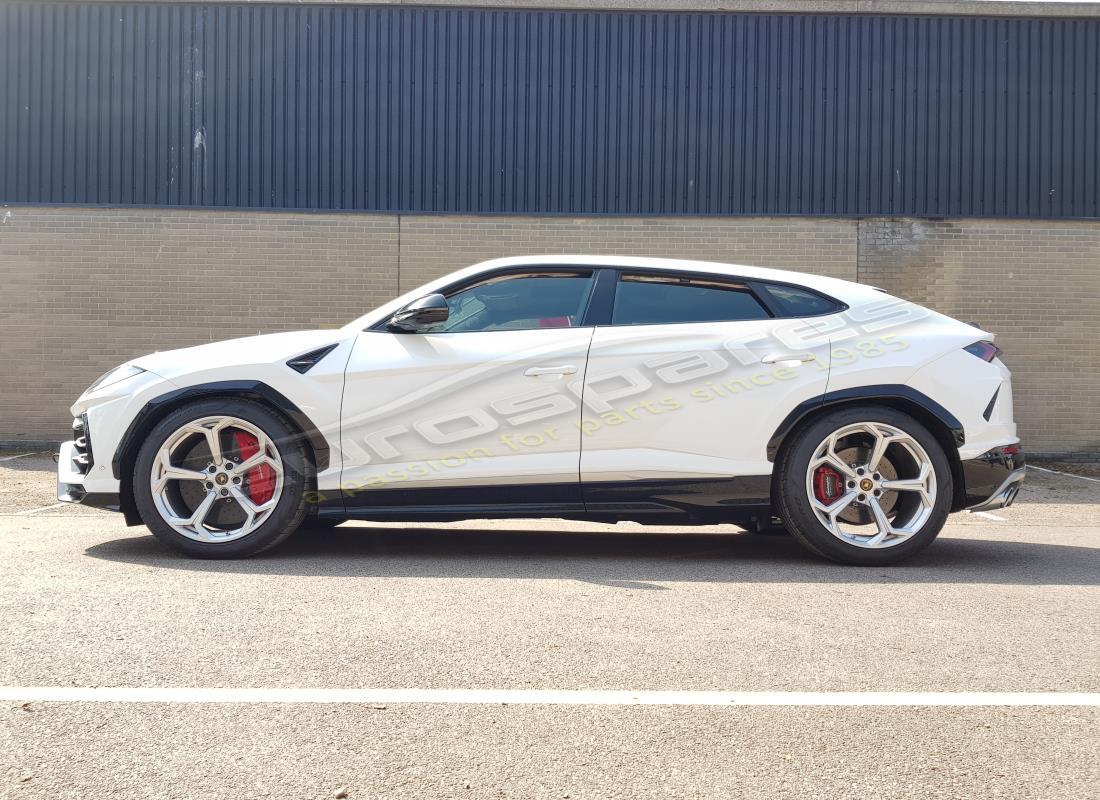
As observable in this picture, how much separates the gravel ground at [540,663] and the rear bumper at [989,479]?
363mm

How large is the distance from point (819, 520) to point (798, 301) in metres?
1.18

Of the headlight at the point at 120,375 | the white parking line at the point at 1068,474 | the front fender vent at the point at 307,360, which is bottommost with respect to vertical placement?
the white parking line at the point at 1068,474

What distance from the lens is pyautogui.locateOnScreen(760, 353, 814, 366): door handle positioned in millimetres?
5609

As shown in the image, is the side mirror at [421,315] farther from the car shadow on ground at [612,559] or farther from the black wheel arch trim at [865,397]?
the black wheel arch trim at [865,397]

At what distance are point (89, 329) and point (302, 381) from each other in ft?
32.2

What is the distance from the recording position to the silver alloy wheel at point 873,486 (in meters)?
5.55

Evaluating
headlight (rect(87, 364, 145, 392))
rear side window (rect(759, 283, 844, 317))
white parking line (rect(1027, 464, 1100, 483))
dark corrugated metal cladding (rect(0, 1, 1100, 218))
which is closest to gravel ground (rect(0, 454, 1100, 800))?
headlight (rect(87, 364, 145, 392))

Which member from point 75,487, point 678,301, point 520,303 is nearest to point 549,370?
point 520,303

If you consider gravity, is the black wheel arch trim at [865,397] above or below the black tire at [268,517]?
above

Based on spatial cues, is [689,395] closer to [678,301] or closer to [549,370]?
[678,301]

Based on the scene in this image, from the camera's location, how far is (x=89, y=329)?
46.1 ft

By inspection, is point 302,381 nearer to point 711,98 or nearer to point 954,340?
point 954,340

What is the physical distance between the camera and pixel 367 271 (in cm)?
1422

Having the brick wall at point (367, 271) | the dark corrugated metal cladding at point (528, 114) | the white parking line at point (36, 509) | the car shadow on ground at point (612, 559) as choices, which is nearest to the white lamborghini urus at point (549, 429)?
the car shadow on ground at point (612, 559)
